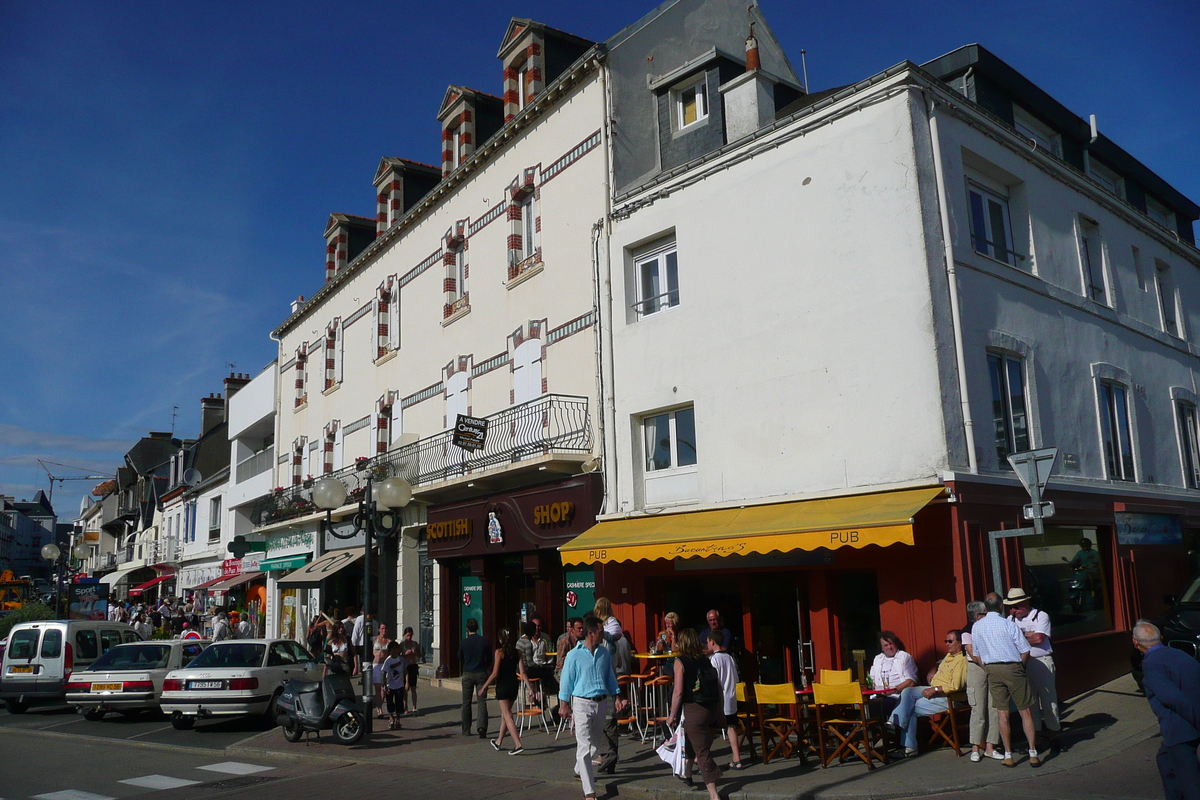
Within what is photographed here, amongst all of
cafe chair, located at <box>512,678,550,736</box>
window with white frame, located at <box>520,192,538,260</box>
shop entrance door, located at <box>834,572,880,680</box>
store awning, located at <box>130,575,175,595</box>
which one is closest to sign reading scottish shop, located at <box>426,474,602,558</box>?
cafe chair, located at <box>512,678,550,736</box>

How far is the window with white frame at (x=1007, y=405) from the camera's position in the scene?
461 inches

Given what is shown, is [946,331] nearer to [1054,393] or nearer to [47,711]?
[1054,393]

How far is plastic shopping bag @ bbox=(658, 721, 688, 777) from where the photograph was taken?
8.65 meters

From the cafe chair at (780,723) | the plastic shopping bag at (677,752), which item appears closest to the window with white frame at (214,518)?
the cafe chair at (780,723)

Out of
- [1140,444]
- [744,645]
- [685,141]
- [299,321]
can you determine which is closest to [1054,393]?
[1140,444]

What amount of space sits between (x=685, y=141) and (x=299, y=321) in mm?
17688

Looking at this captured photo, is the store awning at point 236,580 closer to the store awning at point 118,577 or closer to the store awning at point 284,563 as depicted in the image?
the store awning at point 284,563

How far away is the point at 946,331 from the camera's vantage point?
11117mm

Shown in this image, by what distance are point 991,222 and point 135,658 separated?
50.0 feet

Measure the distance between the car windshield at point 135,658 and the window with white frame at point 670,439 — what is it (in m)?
8.98

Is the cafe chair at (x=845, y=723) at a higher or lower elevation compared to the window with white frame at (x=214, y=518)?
lower

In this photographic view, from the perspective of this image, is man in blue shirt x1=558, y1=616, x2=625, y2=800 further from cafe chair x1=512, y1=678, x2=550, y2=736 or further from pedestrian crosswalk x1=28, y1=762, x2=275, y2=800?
pedestrian crosswalk x1=28, y1=762, x2=275, y2=800

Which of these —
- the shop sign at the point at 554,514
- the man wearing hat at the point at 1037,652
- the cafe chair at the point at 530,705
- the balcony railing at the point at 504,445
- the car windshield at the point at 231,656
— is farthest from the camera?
the balcony railing at the point at 504,445

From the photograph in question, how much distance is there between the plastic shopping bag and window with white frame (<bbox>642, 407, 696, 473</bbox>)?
549 centimetres
